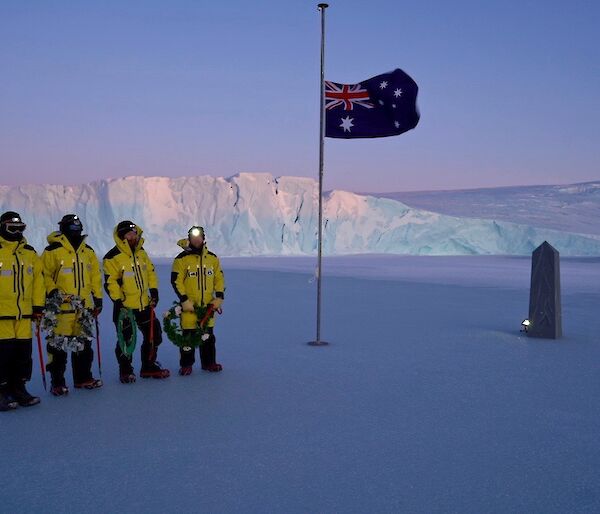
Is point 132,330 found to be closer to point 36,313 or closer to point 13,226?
point 36,313

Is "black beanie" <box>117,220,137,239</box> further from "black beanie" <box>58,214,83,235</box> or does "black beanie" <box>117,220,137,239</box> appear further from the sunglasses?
the sunglasses

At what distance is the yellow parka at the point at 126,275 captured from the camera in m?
6.60

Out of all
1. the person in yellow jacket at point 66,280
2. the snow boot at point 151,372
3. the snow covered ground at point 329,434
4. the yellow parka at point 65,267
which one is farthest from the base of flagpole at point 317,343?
the yellow parka at point 65,267

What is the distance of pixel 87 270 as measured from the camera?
20.5 feet

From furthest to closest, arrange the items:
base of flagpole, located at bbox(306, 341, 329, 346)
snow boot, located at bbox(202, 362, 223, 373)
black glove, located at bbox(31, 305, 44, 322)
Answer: base of flagpole, located at bbox(306, 341, 329, 346) → snow boot, located at bbox(202, 362, 223, 373) → black glove, located at bbox(31, 305, 44, 322)

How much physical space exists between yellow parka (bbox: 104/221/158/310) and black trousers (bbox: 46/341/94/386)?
1.99ft

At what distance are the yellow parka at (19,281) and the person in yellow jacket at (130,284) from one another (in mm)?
897

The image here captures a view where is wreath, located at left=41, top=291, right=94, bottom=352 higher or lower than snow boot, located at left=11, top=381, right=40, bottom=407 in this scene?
higher

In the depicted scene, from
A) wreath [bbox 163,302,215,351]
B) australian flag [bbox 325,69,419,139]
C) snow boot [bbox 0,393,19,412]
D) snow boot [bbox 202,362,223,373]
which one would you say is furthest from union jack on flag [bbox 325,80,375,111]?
snow boot [bbox 0,393,19,412]

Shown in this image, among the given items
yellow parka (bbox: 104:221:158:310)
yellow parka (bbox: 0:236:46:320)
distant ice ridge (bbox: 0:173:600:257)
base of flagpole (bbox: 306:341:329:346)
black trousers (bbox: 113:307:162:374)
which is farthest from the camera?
distant ice ridge (bbox: 0:173:600:257)

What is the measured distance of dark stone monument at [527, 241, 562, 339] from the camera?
31.9ft

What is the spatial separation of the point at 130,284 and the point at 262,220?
→ 4897cm

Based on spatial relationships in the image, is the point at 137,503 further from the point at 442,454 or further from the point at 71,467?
the point at 442,454

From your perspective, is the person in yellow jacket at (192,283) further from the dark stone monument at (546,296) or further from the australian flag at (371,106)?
the dark stone monument at (546,296)
